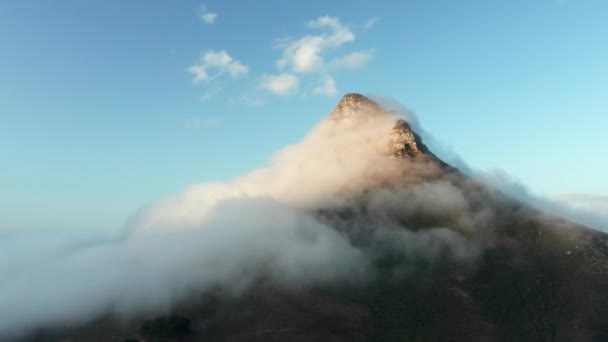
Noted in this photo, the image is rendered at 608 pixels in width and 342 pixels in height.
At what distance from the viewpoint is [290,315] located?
182125 mm

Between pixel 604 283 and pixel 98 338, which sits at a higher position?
pixel 604 283

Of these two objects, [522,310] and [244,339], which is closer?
[244,339]

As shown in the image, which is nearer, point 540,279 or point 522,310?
point 522,310

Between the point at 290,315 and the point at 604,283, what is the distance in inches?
4884

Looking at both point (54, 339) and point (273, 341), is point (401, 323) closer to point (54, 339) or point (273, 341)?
point (273, 341)

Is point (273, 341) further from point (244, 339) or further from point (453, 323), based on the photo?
point (453, 323)

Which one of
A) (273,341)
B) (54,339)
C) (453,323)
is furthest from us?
(54,339)

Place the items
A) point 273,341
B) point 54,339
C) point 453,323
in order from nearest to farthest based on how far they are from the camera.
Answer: point 273,341 < point 453,323 < point 54,339

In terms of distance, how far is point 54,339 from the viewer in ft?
638

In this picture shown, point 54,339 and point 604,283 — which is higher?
point 604,283

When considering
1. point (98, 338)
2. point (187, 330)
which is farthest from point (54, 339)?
point (187, 330)

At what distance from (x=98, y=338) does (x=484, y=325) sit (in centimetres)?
14752

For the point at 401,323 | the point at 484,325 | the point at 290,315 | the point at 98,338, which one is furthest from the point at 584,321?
the point at 98,338

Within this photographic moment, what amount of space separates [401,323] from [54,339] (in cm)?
14070
